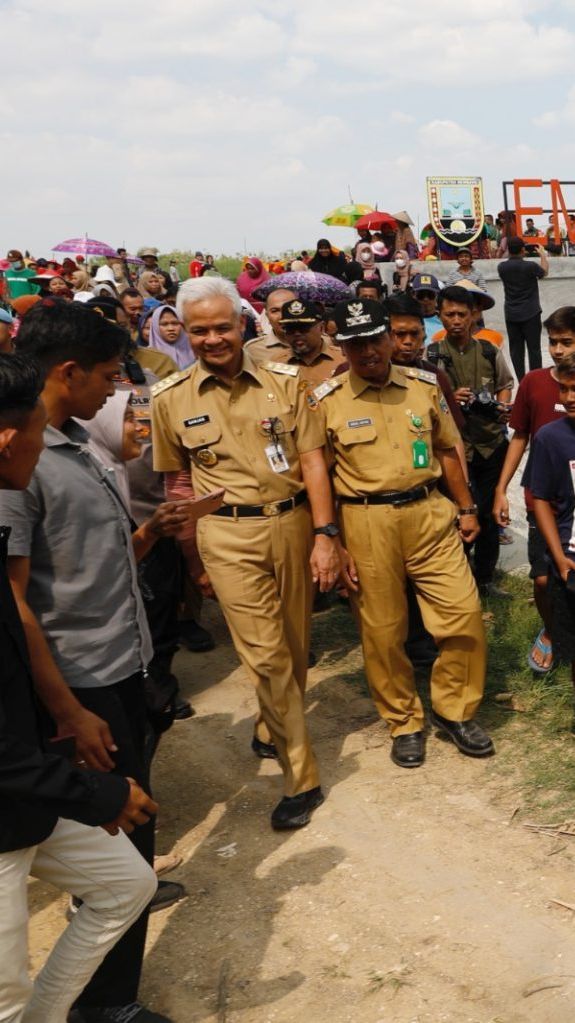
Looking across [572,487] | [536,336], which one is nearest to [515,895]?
[572,487]

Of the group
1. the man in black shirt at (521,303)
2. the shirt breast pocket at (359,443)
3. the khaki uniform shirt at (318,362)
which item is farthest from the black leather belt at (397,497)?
the man in black shirt at (521,303)

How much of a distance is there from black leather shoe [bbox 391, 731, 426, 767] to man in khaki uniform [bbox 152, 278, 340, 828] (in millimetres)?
471

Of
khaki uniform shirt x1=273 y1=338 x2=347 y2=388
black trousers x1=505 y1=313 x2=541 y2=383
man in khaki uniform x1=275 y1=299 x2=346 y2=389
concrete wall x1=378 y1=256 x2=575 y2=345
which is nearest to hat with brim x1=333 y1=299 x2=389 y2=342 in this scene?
man in khaki uniform x1=275 y1=299 x2=346 y2=389

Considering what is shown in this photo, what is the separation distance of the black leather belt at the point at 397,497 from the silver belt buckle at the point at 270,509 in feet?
1.55

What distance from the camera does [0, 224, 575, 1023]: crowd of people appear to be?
227cm

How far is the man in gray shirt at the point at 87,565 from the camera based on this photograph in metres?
2.70

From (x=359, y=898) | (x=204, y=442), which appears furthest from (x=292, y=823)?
(x=204, y=442)

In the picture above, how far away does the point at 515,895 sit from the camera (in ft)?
10.9

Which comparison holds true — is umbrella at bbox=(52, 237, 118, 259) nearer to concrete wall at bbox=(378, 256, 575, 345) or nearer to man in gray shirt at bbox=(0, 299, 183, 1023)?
concrete wall at bbox=(378, 256, 575, 345)

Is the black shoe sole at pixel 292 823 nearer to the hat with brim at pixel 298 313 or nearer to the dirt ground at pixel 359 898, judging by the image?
the dirt ground at pixel 359 898

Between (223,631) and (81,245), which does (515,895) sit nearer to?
(223,631)

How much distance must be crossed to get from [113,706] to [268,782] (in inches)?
66.4

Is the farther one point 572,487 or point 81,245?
point 81,245

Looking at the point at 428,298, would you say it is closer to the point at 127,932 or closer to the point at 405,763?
the point at 405,763
